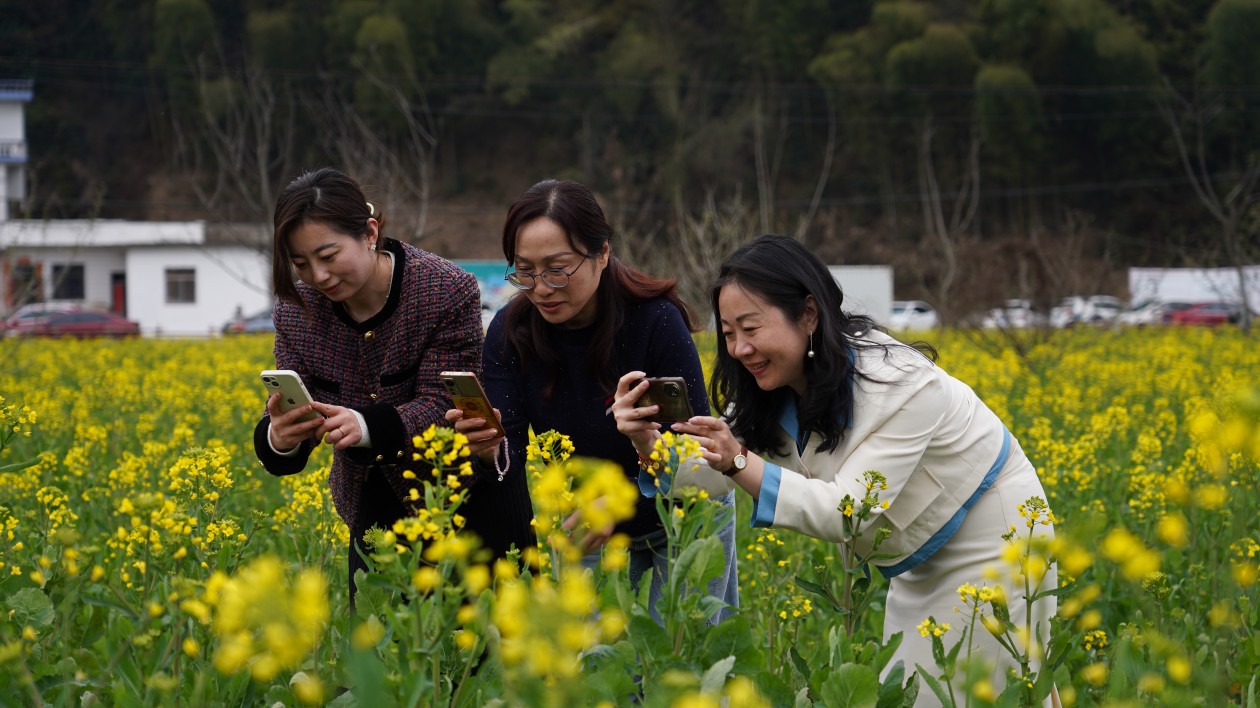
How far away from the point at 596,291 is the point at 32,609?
128 cm

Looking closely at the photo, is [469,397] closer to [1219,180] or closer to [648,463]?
[648,463]

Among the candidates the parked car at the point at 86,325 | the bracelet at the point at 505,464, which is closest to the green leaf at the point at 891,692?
the bracelet at the point at 505,464

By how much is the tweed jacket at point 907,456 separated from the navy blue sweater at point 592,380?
314 mm

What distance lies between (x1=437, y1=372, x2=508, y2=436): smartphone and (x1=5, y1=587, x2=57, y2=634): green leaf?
2.66 feet

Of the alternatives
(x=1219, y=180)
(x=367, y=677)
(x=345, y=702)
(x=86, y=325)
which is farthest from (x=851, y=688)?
(x=1219, y=180)

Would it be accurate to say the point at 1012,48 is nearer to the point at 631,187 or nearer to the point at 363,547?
the point at 631,187

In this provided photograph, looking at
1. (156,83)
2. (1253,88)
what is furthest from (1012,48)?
(156,83)

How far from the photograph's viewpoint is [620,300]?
298cm

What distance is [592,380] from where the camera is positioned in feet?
9.82

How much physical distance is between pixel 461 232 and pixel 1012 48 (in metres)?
19.7

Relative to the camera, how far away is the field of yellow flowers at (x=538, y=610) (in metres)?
1.55

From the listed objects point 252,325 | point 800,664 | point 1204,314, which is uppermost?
point 800,664

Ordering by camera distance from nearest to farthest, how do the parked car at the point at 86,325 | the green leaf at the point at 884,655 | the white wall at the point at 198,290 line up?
1. the green leaf at the point at 884,655
2. the parked car at the point at 86,325
3. the white wall at the point at 198,290

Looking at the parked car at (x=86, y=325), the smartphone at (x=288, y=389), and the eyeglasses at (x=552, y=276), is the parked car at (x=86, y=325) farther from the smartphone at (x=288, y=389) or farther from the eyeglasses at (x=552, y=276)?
Result: the eyeglasses at (x=552, y=276)
